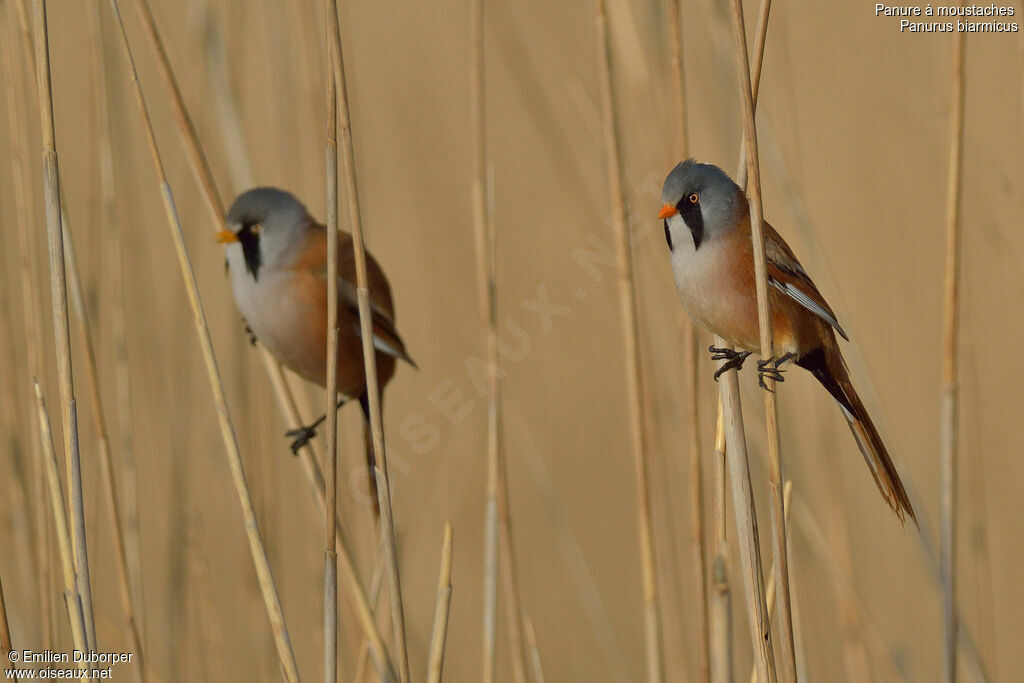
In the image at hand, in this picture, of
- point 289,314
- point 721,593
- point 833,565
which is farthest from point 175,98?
point 833,565

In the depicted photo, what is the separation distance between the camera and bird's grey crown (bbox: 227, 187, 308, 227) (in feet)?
7.78

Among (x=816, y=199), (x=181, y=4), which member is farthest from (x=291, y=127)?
(x=181, y=4)

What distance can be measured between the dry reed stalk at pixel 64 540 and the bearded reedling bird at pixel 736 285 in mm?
998

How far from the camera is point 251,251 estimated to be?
247cm

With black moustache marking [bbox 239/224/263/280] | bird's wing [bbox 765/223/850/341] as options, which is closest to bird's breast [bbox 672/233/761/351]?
bird's wing [bbox 765/223/850/341]

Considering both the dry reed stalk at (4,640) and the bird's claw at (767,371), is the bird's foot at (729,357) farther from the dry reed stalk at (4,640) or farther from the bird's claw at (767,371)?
the dry reed stalk at (4,640)

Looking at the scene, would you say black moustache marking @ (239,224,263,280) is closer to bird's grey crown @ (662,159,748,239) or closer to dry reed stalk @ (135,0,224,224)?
dry reed stalk @ (135,0,224,224)

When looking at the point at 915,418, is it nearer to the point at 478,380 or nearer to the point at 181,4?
the point at 478,380

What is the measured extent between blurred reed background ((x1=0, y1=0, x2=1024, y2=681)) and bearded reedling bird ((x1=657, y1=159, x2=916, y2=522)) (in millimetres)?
227

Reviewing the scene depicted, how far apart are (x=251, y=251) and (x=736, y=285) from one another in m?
1.34

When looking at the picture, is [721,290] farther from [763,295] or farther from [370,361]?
[370,361]

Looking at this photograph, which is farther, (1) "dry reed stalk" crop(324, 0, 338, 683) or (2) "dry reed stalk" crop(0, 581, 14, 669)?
(2) "dry reed stalk" crop(0, 581, 14, 669)

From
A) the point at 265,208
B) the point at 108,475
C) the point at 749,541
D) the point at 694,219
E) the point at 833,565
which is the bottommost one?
the point at 833,565

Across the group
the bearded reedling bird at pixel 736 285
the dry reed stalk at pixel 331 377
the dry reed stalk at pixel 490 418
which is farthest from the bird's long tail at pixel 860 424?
the dry reed stalk at pixel 331 377
